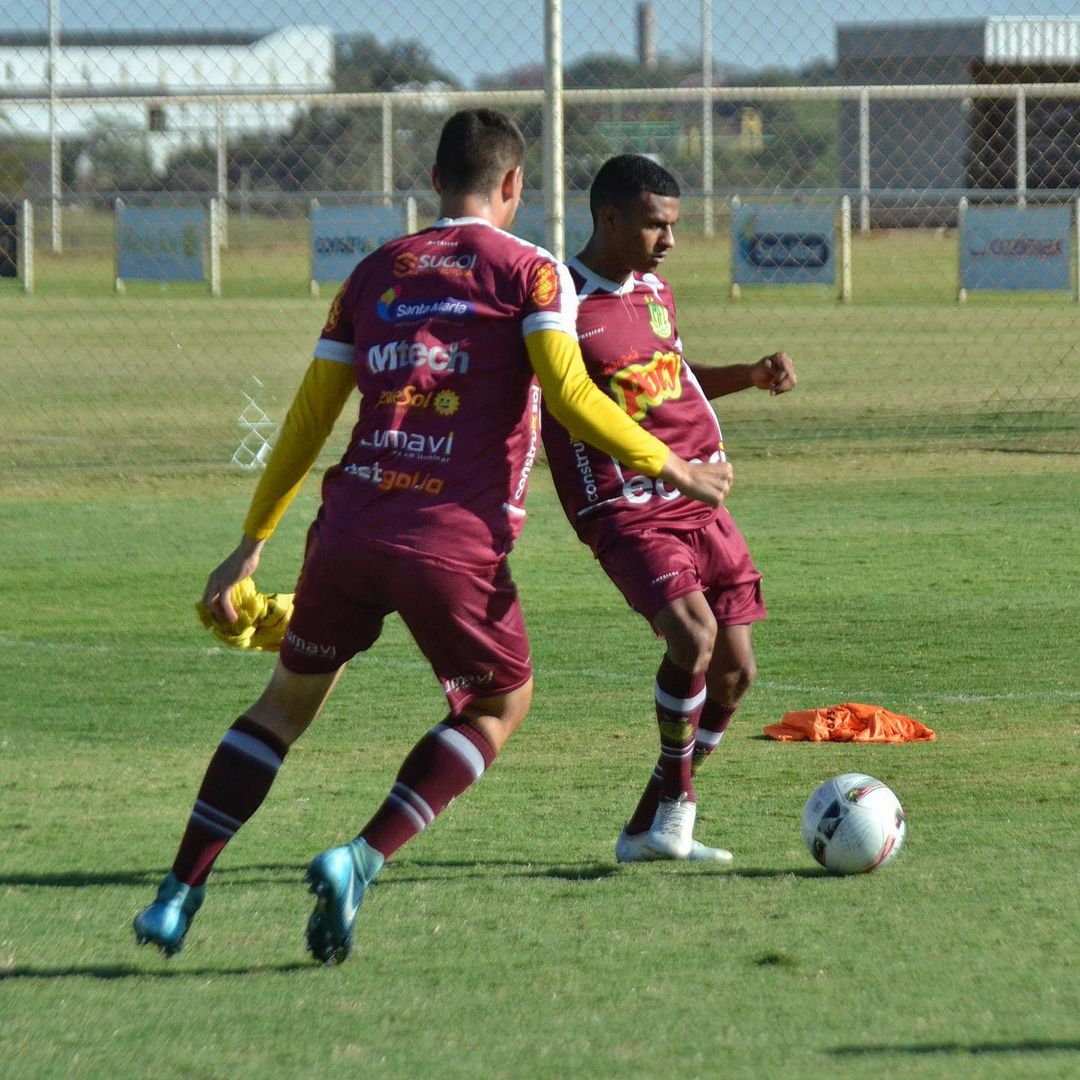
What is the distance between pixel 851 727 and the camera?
22.5ft

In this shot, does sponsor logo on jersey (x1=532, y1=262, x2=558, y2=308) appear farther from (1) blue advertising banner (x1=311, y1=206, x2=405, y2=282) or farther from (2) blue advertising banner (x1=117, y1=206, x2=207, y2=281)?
(2) blue advertising banner (x1=117, y1=206, x2=207, y2=281)

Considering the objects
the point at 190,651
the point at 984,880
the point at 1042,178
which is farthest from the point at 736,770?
the point at 1042,178

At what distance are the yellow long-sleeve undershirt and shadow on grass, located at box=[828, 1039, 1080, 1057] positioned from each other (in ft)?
4.23

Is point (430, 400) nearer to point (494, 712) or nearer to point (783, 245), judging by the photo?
point (494, 712)

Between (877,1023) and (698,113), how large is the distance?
22.1 metres

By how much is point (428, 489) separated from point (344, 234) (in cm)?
2340

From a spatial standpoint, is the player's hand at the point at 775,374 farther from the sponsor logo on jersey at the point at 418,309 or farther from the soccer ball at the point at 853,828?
the sponsor logo on jersey at the point at 418,309

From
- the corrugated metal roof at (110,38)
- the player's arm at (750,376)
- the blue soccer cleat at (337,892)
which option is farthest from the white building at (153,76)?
the blue soccer cleat at (337,892)

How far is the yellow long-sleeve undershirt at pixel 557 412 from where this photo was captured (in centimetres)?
411

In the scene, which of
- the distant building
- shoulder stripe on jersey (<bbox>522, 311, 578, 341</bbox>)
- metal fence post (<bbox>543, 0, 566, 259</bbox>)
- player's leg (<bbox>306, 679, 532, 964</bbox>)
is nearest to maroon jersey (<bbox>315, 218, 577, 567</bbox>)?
shoulder stripe on jersey (<bbox>522, 311, 578, 341</bbox>)

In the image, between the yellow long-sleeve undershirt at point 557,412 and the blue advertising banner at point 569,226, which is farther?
the blue advertising banner at point 569,226

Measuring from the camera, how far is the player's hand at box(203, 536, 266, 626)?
4305mm

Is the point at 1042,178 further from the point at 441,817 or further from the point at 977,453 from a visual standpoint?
the point at 441,817

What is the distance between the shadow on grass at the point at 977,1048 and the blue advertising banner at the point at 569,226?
14.8m
